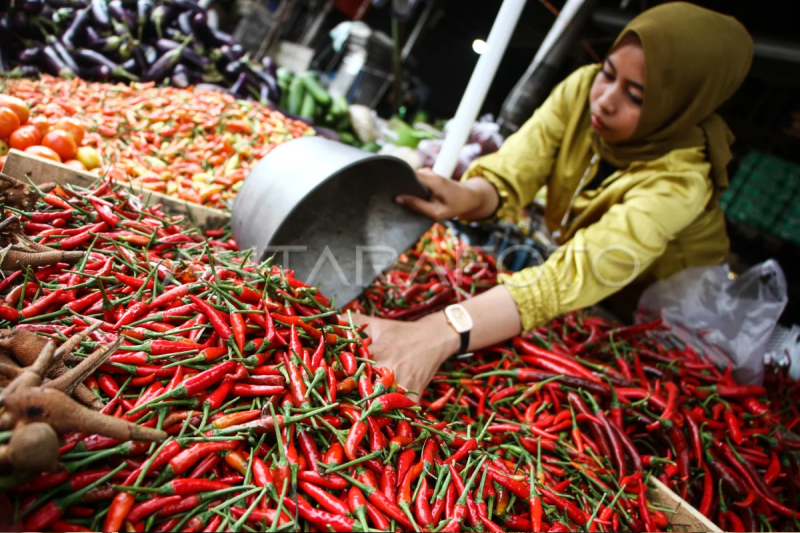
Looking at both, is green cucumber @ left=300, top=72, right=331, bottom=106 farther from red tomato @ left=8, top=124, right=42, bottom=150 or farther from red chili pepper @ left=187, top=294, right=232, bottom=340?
red chili pepper @ left=187, top=294, right=232, bottom=340

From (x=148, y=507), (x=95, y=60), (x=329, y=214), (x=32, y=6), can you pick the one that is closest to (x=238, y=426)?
(x=148, y=507)

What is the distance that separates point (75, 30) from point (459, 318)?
527 cm

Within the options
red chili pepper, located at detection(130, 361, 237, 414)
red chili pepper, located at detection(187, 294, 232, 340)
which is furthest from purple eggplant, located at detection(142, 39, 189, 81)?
red chili pepper, located at detection(130, 361, 237, 414)

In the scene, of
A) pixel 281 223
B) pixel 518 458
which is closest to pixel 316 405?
pixel 281 223

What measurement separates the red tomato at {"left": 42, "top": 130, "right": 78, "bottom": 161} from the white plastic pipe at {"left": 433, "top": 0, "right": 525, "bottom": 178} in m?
2.27

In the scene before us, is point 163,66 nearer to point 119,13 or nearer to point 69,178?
point 119,13

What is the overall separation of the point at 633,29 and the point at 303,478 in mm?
2594

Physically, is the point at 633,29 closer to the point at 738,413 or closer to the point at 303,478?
the point at 738,413

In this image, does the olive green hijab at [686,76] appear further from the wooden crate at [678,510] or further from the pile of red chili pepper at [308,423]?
the wooden crate at [678,510]

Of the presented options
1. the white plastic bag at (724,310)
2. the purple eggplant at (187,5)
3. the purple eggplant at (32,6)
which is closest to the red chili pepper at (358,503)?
the white plastic bag at (724,310)

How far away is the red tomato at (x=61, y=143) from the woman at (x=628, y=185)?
2.04m

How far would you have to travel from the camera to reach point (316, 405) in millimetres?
1333

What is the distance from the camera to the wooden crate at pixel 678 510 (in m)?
1.58

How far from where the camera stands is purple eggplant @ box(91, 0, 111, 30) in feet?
15.0
